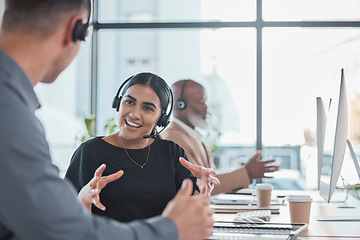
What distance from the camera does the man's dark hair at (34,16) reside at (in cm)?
81

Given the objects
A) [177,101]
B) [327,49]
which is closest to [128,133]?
[177,101]

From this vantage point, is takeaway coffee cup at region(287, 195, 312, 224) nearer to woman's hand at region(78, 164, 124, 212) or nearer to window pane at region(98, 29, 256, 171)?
woman's hand at region(78, 164, 124, 212)

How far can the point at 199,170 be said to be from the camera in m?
1.55

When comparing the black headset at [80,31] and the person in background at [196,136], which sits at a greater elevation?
the black headset at [80,31]

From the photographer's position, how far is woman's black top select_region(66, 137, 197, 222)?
1.70 meters

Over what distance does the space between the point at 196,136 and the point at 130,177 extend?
→ 1209mm

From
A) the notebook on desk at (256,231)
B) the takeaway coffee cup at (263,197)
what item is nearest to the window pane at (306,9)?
the takeaway coffee cup at (263,197)

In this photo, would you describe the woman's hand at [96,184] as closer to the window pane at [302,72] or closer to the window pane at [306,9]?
the window pane at [306,9]

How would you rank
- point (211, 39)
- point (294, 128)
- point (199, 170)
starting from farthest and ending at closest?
point (211, 39) < point (294, 128) < point (199, 170)

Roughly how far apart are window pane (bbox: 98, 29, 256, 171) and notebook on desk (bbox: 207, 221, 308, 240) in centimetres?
772

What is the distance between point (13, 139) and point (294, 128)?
8.23 meters

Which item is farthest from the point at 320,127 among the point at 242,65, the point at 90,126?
the point at 242,65

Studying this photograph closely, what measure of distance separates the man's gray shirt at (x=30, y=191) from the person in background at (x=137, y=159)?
3.04ft

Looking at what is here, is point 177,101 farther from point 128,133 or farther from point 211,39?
point 211,39
